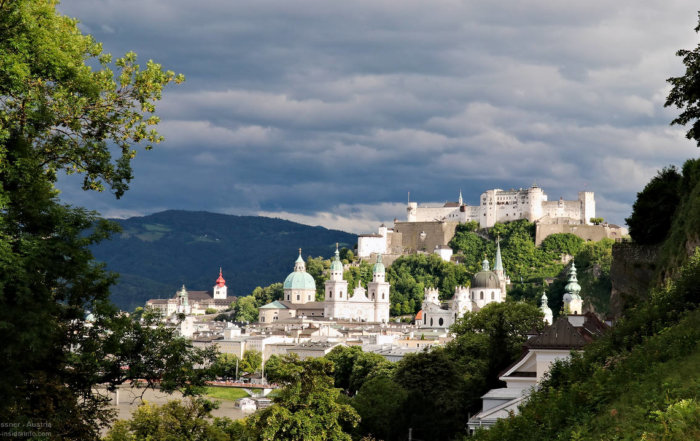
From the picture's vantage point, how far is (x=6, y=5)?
13.8 m

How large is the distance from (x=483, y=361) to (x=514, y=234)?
9554 cm

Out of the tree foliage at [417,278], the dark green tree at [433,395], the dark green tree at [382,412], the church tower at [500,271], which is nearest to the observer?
the dark green tree at [433,395]

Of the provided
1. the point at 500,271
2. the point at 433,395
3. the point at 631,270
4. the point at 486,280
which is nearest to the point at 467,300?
the point at 486,280

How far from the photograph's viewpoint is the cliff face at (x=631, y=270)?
30344 mm

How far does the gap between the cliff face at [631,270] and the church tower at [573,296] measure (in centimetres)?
7923

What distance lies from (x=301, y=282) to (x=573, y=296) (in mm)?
59032

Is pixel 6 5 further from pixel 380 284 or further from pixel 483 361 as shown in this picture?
pixel 380 284

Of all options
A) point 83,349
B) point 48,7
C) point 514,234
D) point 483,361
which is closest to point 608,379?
point 83,349

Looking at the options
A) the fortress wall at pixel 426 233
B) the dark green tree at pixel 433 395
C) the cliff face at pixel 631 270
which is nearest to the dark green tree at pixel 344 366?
the dark green tree at pixel 433 395

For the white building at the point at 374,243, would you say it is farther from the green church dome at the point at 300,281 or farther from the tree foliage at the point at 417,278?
the green church dome at the point at 300,281

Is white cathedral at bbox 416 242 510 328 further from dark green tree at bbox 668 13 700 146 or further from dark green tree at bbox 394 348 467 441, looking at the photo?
dark green tree at bbox 668 13 700 146

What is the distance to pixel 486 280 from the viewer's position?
13100cm

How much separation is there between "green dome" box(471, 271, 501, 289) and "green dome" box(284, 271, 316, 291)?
3976 cm

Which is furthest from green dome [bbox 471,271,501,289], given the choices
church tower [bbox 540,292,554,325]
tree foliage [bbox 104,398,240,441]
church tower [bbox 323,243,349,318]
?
tree foliage [bbox 104,398,240,441]
